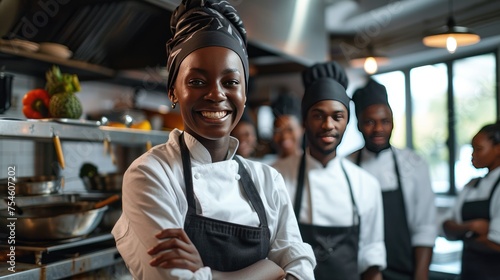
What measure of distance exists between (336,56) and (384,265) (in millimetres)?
3573

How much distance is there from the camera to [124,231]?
91 cm

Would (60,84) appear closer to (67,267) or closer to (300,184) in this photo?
(67,267)

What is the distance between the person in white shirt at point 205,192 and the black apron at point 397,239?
328 millimetres

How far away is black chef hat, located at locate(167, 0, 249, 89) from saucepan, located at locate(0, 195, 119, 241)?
599 millimetres

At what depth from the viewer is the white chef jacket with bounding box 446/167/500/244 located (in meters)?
1.13

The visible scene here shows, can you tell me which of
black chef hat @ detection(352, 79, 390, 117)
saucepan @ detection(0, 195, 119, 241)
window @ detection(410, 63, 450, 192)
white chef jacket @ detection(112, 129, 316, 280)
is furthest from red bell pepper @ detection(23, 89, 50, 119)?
window @ detection(410, 63, 450, 192)

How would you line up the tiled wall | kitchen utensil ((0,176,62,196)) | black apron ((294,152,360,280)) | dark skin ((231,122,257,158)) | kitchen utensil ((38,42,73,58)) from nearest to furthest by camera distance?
1. black apron ((294,152,360,280))
2. kitchen utensil ((0,176,62,196))
3. kitchen utensil ((38,42,73,58))
4. the tiled wall
5. dark skin ((231,122,257,158))

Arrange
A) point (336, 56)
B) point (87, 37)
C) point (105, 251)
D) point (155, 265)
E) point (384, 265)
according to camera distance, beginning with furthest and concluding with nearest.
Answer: point (336, 56), point (87, 37), point (105, 251), point (384, 265), point (155, 265)

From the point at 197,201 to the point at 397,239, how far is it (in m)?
0.59

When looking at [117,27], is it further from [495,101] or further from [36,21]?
[495,101]

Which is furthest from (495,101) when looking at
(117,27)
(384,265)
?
(117,27)

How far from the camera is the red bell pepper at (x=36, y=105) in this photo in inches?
61.7

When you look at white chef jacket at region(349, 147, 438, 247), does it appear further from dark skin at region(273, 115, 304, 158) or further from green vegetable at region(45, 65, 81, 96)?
dark skin at region(273, 115, 304, 158)

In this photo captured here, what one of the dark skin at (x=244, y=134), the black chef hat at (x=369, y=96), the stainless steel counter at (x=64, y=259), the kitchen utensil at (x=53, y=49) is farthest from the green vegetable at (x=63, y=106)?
the dark skin at (x=244, y=134)
